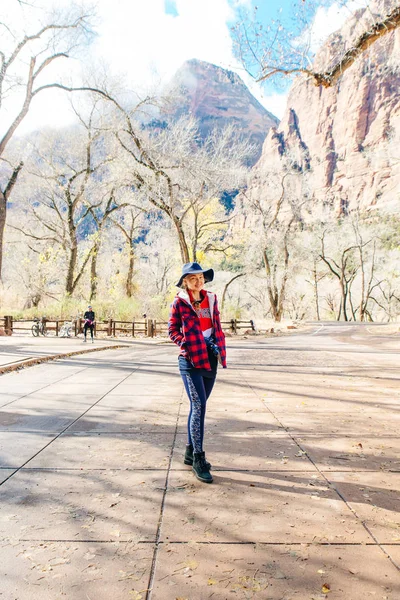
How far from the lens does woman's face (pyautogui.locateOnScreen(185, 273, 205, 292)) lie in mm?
3816

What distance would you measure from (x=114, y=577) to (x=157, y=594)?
0.85ft

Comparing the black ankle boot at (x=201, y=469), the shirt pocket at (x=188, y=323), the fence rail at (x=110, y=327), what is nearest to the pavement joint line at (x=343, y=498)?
the black ankle boot at (x=201, y=469)

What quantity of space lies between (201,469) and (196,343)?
103 cm

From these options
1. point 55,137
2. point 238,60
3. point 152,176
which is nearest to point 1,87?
point 152,176

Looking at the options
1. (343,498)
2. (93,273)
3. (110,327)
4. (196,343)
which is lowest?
(343,498)

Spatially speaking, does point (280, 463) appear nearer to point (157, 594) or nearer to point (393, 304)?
point (157, 594)

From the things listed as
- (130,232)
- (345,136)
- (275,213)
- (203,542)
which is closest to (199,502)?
(203,542)

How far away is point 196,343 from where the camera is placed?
145 inches

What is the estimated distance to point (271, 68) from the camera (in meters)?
9.65

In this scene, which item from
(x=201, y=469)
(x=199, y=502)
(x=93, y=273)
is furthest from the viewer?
(x=93, y=273)

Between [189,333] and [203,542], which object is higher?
[189,333]

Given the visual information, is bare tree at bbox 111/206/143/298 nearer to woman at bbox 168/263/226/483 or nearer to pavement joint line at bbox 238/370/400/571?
pavement joint line at bbox 238/370/400/571

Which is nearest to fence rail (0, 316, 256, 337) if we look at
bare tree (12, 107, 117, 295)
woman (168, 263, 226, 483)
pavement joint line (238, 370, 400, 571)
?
bare tree (12, 107, 117, 295)

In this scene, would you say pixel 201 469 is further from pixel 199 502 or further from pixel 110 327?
pixel 110 327
